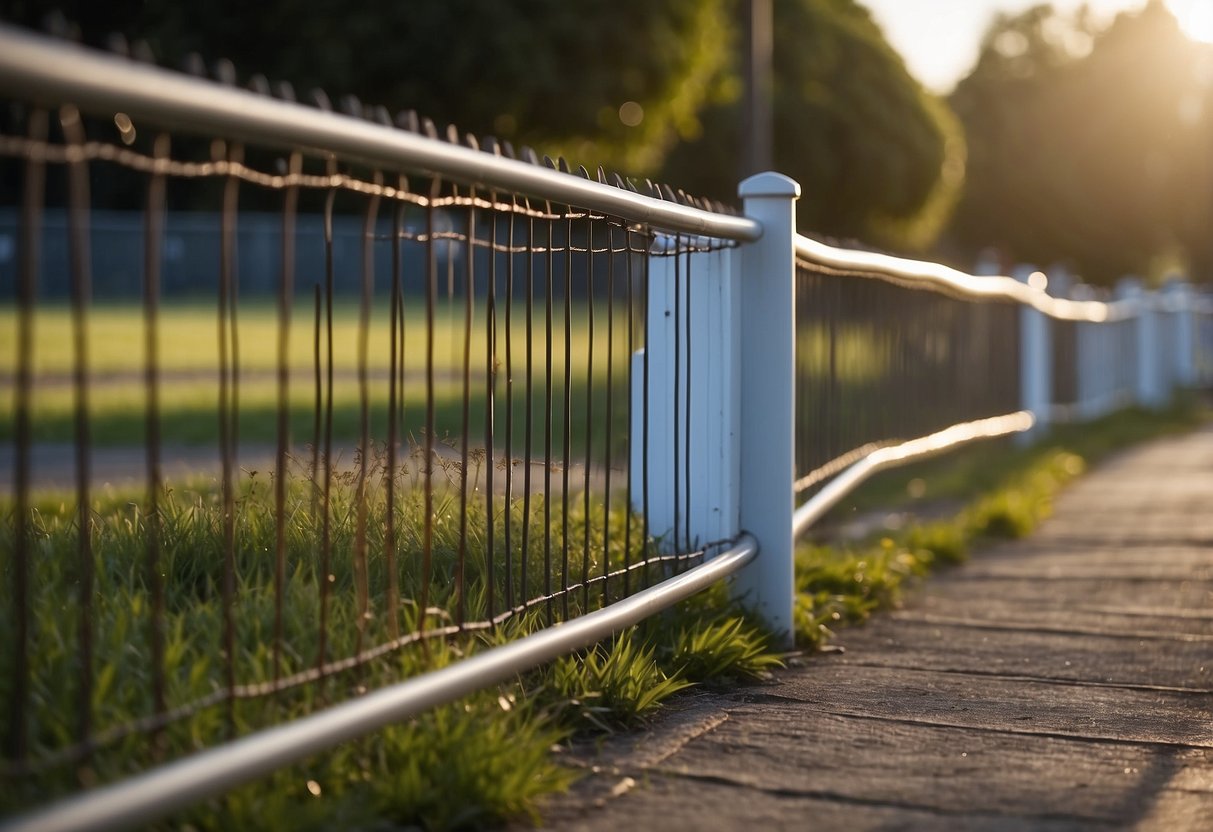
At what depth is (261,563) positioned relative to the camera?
3.88 meters

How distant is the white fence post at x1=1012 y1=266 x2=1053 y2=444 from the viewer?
41.0ft

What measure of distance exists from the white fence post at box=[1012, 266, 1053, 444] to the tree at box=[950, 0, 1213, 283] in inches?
1547

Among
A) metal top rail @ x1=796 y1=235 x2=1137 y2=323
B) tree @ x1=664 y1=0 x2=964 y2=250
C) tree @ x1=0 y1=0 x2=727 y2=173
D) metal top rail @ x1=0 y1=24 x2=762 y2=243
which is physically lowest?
metal top rail @ x1=0 y1=24 x2=762 y2=243

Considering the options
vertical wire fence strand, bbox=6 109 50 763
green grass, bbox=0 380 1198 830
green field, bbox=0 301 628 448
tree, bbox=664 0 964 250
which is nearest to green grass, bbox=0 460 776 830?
green grass, bbox=0 380 1198 830

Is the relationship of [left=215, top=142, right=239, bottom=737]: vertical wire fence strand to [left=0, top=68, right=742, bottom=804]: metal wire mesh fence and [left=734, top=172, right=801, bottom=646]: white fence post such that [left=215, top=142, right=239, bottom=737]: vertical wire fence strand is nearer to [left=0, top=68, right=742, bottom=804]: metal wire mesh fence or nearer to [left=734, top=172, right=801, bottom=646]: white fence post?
[left=0, top=68, right=742, bottom=804]: metal wire mesh fence

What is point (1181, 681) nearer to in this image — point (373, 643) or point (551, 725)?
point (551, 725)

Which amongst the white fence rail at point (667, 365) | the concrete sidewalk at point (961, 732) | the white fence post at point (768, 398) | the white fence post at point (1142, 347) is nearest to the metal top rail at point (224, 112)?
the white fence rail at point (667, 365)

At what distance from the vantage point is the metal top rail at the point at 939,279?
5561 millimetres

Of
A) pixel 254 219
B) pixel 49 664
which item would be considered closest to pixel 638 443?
pixel 49 664

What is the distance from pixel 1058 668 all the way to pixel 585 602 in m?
1.56

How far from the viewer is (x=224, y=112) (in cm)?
234

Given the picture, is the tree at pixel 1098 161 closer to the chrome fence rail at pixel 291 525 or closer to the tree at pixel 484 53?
the tree at pixel 484 53

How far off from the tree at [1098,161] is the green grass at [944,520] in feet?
118

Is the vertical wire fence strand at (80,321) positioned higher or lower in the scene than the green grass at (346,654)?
higher
